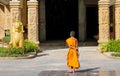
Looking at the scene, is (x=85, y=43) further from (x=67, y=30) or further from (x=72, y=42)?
(x=72, y=42)

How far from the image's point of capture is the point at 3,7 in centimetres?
3091

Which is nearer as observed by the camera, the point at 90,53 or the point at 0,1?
the point at 90,53

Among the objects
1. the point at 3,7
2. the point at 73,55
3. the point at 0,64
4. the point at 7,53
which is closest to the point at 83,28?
the point at 3,7

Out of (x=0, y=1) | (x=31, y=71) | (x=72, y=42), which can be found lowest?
(x=31, y=71)

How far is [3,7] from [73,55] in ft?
46.0

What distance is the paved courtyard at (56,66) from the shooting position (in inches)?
710

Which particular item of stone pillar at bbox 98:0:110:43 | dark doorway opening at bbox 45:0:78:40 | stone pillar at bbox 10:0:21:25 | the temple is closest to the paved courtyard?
stone pillar at bbox 98:0:110:43

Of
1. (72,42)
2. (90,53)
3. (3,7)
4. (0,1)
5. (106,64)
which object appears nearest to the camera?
(72,42)

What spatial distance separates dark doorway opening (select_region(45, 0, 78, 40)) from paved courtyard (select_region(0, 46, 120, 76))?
8.28m

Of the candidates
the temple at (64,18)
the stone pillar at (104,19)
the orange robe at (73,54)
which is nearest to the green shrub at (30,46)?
the temple at (64,18)

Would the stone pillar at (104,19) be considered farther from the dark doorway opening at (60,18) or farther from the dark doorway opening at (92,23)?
the dark doorway opening at (60,18)

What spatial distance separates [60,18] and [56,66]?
14.2 metres

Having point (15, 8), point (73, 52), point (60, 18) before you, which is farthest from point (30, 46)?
point (60, 18)

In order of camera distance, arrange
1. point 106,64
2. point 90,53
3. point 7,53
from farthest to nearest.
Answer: point 90,53
point 7,53
point 106,64
